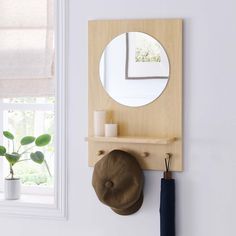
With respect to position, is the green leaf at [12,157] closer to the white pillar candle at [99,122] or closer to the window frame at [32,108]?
the window frame at [32,108]

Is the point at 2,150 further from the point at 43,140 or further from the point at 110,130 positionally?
the point at 110,130

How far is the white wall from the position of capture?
240 cm

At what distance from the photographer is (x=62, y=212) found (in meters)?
2.66

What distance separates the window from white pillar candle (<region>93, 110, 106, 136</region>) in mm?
182

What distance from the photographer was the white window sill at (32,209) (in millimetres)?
2674

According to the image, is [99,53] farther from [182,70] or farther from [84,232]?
[84,232]

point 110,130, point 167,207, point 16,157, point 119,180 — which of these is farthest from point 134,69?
point 16,157

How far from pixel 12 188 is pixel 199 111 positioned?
38.6 inches

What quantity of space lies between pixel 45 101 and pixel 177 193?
2.81 feet

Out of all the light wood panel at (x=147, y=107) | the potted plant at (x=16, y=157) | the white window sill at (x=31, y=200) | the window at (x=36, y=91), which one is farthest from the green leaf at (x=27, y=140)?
the light wood panel at (x=147, y=107)

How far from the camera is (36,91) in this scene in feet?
9.23

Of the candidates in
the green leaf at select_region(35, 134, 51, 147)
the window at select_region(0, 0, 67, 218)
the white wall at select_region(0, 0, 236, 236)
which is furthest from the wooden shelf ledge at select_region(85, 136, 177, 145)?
the green leaf at select_region(35, 134, 51, 147)

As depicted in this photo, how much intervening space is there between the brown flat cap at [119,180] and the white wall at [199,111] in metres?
0.13

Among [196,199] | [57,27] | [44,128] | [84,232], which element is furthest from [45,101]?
[196,199]
